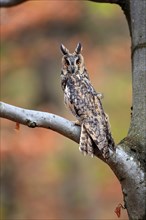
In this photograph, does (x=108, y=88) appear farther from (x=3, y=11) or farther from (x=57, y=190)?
(x=3, y=11)

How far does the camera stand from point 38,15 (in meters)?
6.90

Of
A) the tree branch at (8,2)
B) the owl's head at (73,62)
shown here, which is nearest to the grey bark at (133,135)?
the owl's head at (73,62)

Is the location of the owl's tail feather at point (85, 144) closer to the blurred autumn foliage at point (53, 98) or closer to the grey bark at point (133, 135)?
the grey bark at point (133, 135)

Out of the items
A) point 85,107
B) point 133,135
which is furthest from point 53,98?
point 133,135

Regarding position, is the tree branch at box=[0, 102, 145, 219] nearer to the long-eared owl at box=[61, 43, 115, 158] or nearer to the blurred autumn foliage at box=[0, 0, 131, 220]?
the long-eared owl at box=[61, 43, 115, 158]

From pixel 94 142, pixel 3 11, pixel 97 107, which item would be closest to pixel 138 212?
pixel 94 142

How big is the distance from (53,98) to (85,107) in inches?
192

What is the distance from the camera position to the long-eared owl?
2375 millimetres

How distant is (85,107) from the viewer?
2.61 metres

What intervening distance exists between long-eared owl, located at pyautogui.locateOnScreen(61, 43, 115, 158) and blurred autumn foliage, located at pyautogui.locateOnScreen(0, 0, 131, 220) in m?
3.28

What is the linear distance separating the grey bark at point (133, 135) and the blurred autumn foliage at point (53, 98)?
368 cm

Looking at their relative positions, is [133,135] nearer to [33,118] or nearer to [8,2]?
[33,118]

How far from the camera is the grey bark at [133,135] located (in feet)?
7.39

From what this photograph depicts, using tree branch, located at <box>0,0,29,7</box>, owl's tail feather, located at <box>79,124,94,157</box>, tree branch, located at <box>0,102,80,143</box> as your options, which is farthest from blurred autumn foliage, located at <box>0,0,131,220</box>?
tree branch, located at <box>0,102,80,143</box>
